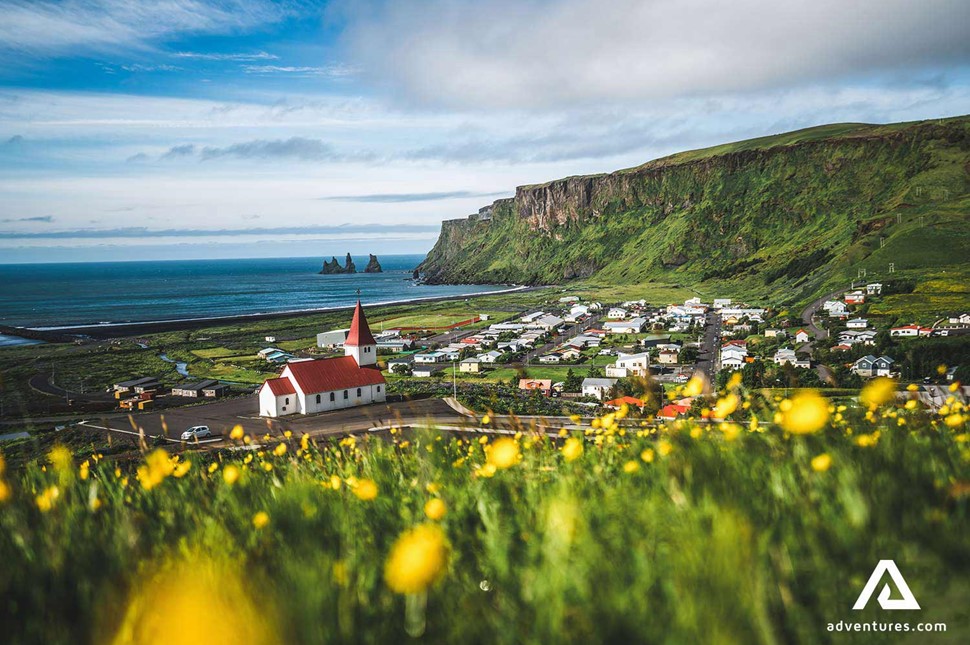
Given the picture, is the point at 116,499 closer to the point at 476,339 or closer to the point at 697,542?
the point at 697,542

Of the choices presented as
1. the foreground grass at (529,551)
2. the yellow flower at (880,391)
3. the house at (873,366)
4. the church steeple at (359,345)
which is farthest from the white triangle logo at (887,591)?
the house at (873,366)

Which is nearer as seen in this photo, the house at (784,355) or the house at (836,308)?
the house at (784,355)

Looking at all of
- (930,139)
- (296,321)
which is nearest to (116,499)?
(296,321)

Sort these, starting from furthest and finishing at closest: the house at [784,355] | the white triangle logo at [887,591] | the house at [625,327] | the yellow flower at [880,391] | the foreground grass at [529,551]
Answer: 1. the house at [625,327]
2. the house at [784,355]
3. the yellow flower at [880,391]
4. the white triangle logo at [887,591]
5. the foreground grass at [529,551]

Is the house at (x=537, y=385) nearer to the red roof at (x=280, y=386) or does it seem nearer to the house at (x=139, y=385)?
the red roof at (x=280, y=386)

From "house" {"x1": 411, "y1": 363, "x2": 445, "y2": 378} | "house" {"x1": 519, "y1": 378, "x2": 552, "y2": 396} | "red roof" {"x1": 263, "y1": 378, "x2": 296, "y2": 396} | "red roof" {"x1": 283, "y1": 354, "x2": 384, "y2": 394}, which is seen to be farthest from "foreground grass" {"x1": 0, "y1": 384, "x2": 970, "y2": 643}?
"house" {"x1": 411, "y1": 363, "x2": 445, "y2": 378}

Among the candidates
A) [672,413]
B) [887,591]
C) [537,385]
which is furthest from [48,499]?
[537,385]
